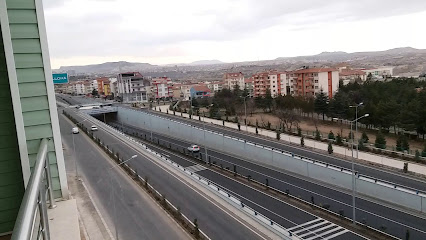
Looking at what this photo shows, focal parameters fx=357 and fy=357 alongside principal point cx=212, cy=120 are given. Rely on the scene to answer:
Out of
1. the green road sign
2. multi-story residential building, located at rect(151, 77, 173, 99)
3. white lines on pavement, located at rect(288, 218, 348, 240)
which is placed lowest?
white lines on pavement, located at rect(288, 218, 348, 240)

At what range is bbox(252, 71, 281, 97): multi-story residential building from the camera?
2486 inches

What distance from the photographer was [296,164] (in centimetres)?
2292

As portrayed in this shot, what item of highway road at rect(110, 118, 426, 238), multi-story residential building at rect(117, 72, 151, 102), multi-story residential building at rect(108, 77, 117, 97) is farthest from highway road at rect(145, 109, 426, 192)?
multi-story residential building at rect(108, 77, 117, 97)

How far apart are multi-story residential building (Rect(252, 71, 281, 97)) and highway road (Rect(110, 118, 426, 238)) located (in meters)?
37.4

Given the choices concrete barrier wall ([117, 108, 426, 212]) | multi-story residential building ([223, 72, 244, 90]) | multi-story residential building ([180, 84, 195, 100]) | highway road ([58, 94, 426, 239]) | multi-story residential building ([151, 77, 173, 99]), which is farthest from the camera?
multi-story residential building ([151, 77, 173, 99])

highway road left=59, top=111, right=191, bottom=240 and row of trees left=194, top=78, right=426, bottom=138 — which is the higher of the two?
row of trees left=194, top=78, right=426, bottom=138

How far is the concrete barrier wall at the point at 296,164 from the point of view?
17.1 metres

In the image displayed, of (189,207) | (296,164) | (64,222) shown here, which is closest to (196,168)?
(296,164)

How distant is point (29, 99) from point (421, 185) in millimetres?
20422

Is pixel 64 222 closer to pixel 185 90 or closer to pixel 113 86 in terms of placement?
pixel 185 90

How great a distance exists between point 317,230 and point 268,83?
50.7 meters

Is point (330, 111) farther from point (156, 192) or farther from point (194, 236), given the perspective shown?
point (194, 236)

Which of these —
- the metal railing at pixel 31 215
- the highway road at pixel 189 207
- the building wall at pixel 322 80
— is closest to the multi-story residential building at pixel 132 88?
the building wall at pixel 322 80

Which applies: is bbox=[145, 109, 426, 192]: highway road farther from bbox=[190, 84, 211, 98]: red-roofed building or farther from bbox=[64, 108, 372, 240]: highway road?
bbox=[190, 84, 211, 98]: red-roofed building
